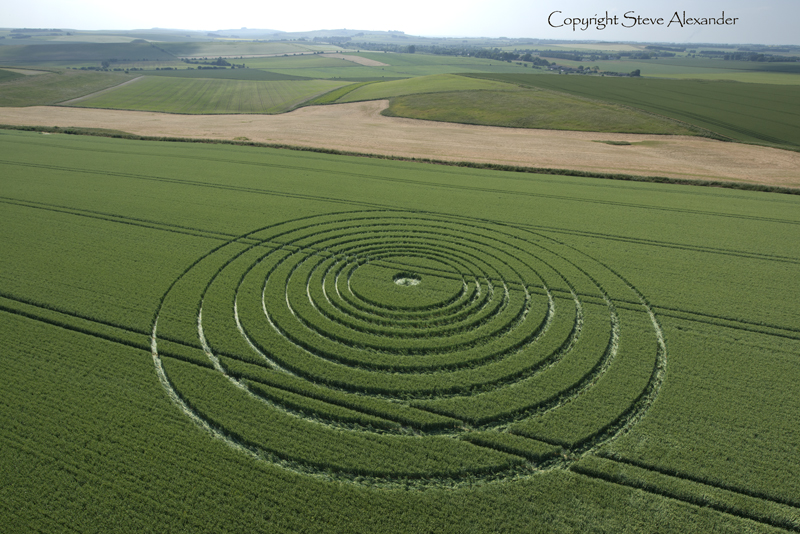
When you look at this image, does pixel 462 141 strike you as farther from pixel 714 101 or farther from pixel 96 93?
pixel 96 93

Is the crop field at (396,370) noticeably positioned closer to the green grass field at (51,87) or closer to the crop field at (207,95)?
the crop field at (207,95)

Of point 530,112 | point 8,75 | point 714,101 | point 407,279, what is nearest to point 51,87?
point 8,75

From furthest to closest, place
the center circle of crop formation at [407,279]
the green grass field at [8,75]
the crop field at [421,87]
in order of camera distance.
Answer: the green grass field at [8,75] < the crop field at [421,87] < the center circle of crop formation at [407,279]

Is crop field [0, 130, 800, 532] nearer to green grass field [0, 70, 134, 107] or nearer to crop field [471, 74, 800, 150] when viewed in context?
crop field [471, 74, 800, 150]

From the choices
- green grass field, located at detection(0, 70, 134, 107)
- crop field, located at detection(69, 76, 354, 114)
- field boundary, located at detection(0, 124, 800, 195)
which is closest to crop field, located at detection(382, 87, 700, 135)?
field boundary, located at detection(0, 124, 800, 195)

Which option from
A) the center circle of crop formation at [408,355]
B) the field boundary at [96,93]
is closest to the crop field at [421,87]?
the field boundary at [96,93]
